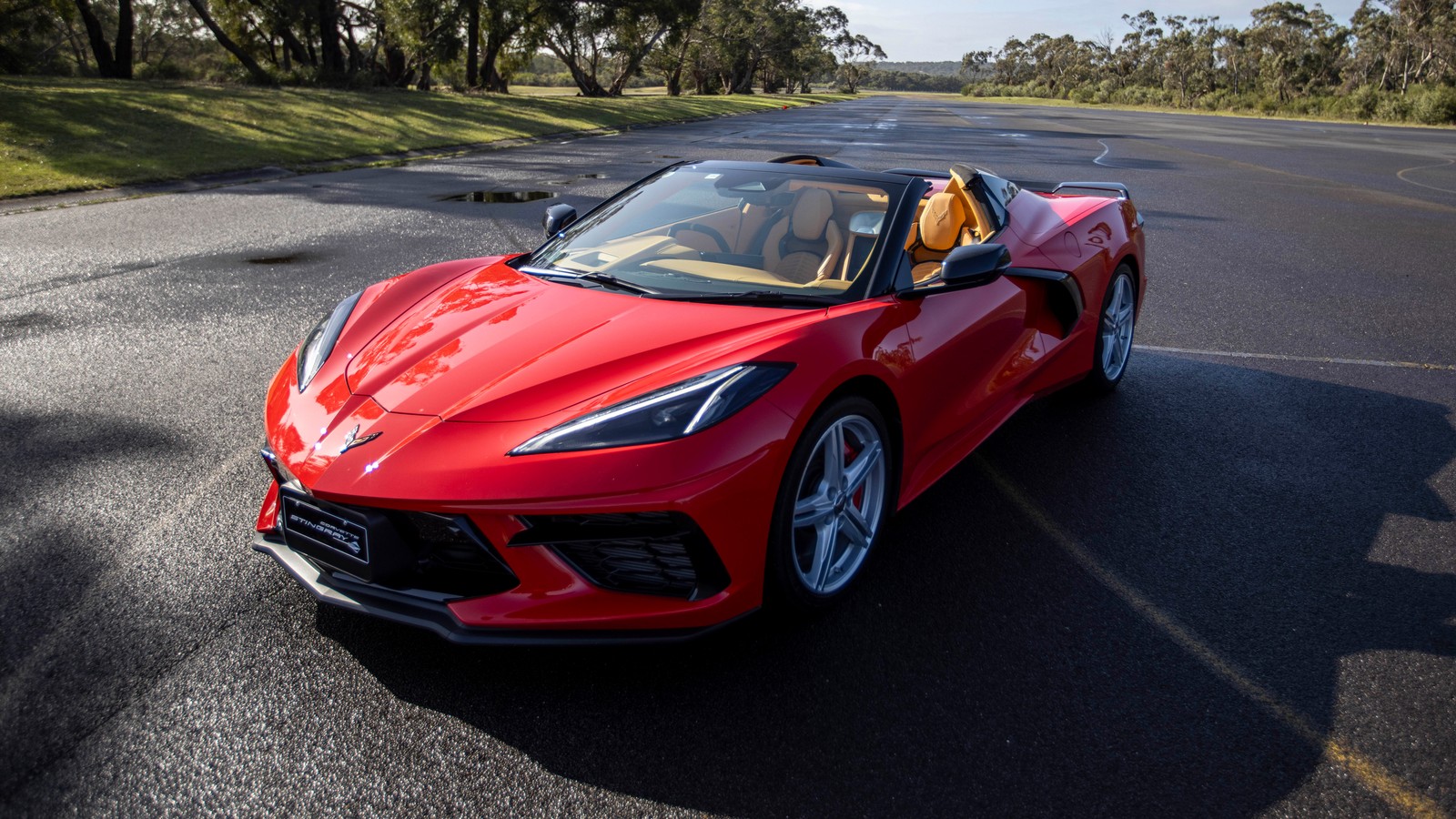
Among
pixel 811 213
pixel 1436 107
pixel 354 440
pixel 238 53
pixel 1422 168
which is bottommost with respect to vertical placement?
pixel 354 440

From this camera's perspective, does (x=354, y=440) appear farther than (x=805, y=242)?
No

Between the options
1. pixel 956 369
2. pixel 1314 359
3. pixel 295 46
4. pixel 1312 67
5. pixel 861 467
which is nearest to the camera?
pixel 861 467

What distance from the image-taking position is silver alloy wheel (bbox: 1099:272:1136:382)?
501 cm

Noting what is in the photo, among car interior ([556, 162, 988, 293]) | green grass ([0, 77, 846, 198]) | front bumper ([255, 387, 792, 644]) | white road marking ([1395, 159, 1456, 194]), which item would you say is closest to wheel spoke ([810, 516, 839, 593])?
front bumper ([255, 387, 792, 644])

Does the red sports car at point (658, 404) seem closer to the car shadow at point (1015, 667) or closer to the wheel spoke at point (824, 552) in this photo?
the wheel spoke at point (824, 552)

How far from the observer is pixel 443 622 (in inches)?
91.6

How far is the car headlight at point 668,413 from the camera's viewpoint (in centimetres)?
239

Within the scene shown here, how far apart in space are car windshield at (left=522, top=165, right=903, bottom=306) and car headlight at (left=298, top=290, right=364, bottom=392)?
0.72 metres

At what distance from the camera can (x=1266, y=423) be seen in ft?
15.7

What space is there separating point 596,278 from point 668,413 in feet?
3.95

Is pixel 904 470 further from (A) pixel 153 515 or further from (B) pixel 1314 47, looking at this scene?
(B) pixel 1314 47

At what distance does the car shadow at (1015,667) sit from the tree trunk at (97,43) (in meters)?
35.0

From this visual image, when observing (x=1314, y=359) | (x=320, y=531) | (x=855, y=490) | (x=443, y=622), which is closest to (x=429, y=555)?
(x=443, y=622)

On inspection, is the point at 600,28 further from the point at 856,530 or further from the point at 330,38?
the point at 856,530
